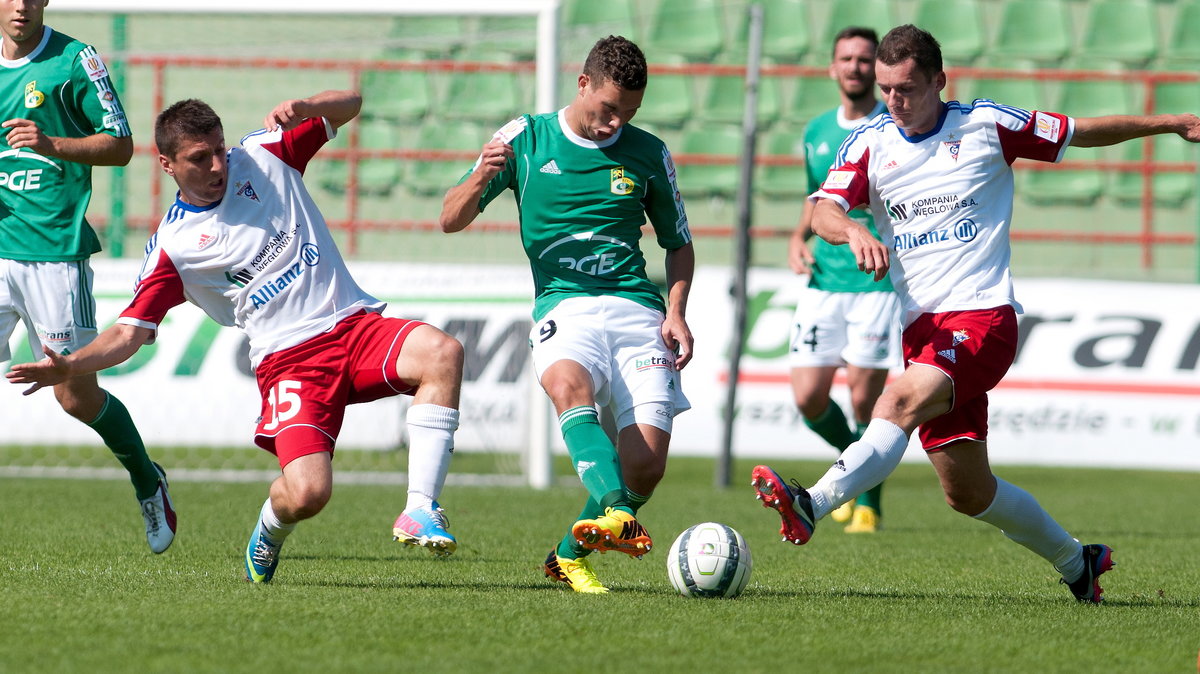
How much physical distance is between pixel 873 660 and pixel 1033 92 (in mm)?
12594

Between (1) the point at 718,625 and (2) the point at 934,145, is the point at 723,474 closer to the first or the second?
(2) the point at 934,145

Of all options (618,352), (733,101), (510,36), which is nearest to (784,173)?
(733,101)

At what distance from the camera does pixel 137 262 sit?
11.0m

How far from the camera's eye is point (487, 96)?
508 inches

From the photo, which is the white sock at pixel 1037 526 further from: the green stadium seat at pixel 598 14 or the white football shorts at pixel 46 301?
the green stadium seat at pixel 598 14

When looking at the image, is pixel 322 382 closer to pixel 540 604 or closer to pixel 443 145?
pixel 540 604

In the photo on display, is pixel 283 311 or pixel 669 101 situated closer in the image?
pixel 283 311

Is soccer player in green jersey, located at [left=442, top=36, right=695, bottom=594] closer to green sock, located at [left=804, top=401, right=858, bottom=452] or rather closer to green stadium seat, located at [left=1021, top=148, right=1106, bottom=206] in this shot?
green sock, located at [left=804, top=401, right=858, bottom=452]

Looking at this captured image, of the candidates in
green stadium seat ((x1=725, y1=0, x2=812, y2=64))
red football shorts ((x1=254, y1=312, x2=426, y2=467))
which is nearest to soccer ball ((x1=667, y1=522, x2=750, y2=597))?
red football shorts ((x1=254, y1=312, x2=426, y2=467))

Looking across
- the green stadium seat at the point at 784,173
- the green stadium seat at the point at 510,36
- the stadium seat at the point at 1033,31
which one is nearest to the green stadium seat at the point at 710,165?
the green stadium seat at the point at 784,173

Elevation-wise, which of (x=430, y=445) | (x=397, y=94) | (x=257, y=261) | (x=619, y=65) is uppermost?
(x=397, y=94)

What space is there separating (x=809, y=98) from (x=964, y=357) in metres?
11.1

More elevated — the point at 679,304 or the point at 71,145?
the point at 71,145

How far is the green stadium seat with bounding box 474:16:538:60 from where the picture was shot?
1075cm
